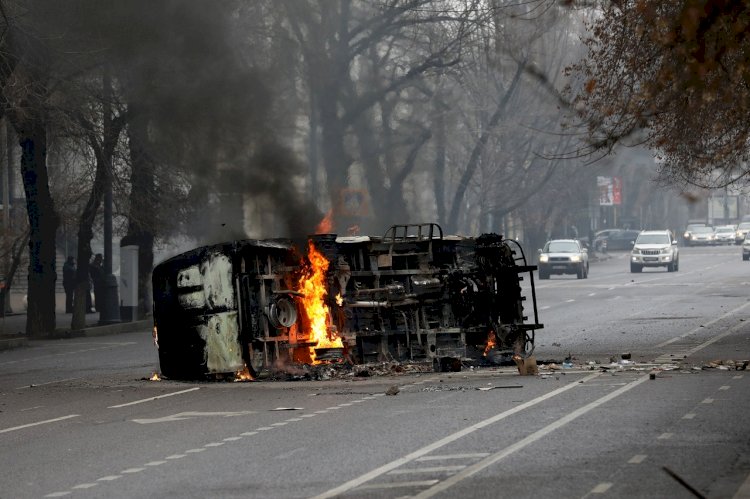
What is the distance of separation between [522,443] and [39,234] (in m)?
23.7

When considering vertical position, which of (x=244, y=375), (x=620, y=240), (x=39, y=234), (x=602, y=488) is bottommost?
(x=602, y=488)

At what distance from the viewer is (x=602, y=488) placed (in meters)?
8.97

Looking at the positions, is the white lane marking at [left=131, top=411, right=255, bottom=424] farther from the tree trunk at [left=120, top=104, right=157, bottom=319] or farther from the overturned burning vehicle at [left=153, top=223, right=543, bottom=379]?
the tree trunk at [left=120, top=104, right=157, bottom=319]

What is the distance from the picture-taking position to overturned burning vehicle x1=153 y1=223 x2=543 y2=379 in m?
17.9

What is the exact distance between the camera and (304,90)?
133 ft

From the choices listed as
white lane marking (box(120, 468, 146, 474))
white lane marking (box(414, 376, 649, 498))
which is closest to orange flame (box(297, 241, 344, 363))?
white lane marking (box(414, 376, 649, 498))

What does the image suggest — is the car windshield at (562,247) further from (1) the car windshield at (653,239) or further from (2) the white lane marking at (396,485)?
(2) the white lane marking at (396,485)

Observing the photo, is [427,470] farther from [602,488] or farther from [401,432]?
[401,432]

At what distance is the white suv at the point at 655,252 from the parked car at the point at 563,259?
490cm

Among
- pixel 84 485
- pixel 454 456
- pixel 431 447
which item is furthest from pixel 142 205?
pixel 84 485

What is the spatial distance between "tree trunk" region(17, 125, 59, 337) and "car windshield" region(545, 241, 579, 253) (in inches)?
1090

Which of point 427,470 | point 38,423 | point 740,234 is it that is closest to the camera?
point 427,470

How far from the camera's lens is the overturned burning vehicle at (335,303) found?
1786 centimetres

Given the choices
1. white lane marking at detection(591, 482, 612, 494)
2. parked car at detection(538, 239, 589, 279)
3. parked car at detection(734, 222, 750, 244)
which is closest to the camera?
white lane marking at detection(591, 482, 612, 494)
